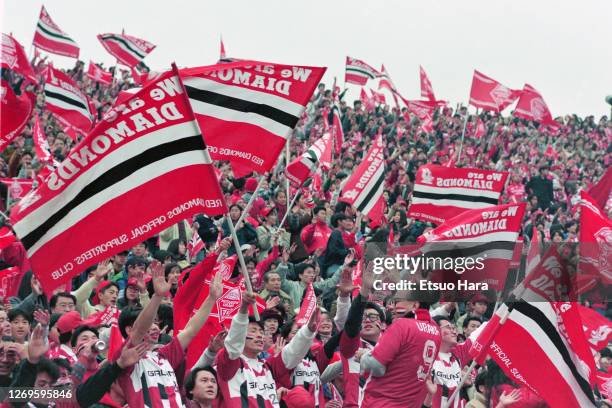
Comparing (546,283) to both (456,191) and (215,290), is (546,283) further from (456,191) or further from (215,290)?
(456,191)

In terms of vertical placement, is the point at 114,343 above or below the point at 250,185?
below

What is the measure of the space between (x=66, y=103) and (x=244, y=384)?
33.0ft

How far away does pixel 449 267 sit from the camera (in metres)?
8.45

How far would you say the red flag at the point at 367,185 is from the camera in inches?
555

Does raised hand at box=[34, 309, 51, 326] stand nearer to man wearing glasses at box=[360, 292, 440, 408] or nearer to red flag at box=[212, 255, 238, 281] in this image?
man wearing glasses at box=[360, 292, 440, 408]

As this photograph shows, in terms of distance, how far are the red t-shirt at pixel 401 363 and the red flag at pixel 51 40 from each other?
49.9ft

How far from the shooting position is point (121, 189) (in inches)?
255

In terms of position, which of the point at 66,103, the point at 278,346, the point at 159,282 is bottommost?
the point at 278,346

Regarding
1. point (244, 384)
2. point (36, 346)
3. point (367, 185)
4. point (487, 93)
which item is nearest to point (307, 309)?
point (244, 384)

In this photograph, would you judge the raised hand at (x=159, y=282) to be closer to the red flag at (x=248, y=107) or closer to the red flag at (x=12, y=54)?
the red flag at (x=248, y=107)

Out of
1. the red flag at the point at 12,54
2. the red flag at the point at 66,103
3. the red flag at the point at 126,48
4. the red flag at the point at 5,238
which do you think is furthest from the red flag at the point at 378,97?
the red flag at the point at 5,238

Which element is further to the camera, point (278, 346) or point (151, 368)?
point (278, 346)


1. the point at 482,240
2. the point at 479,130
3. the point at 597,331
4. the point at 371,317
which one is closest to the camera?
the point at 371,317

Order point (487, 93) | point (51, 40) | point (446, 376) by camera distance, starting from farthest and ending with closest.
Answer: point (487, 93)
point (51, 40)
point (446, 376)
